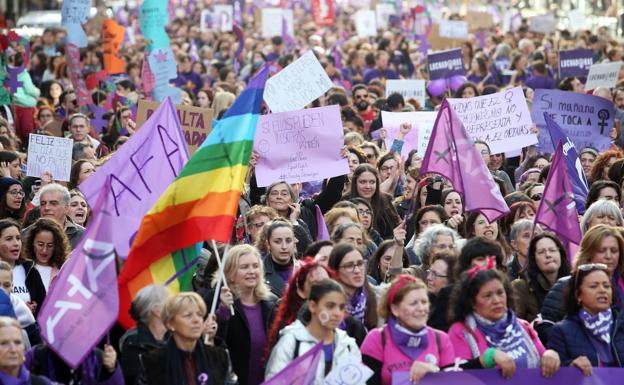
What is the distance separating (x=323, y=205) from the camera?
13500mm

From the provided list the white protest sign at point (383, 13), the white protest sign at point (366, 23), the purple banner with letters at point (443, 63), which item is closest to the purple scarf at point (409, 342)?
the purple banner with letters at point (443, 63)

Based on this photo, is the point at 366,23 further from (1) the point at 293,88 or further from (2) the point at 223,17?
(1) the point at 293,88

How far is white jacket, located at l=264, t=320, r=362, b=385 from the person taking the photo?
801 cm

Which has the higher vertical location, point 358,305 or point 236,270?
point 236,270

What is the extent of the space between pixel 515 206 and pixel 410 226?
1.12 metres

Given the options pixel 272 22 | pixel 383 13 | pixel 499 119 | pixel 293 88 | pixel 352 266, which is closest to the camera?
pixel 352 266

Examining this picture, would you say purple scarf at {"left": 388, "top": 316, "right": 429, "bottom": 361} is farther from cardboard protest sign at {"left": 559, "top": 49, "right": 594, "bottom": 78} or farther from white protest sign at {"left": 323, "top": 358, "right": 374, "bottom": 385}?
cardboard protest sign at {"left": 559, "top": 49, "right": 594, "bottom": 78}

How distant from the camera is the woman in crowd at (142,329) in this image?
8.43 metres

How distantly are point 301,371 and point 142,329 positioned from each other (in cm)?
105

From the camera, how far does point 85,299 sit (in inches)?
318

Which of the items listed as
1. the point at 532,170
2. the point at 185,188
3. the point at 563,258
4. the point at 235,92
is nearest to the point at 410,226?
the point at 532,170

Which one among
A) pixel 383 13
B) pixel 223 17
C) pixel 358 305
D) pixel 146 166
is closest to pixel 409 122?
pixel 146 166

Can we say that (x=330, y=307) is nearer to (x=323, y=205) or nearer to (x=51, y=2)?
(x=323, y=205)

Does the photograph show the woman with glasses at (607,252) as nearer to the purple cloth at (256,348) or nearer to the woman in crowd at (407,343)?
the woman in crowd at (407,343)
